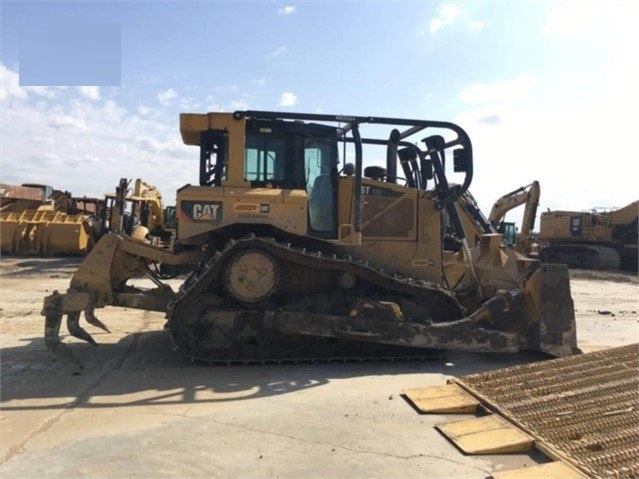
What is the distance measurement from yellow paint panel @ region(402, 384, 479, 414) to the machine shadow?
15.6 inches

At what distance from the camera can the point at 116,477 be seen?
3414 mm

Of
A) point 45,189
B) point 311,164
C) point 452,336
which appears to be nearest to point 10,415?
point 311,164

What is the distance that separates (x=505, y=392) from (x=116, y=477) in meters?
3.50

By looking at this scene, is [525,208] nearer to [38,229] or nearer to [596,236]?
[596,236]

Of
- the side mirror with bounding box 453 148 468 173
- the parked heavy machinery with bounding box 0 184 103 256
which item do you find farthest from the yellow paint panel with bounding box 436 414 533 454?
the parked heavy machinery with bounding box 0 184 103 256

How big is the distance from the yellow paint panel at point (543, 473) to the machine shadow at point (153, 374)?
2.02 m

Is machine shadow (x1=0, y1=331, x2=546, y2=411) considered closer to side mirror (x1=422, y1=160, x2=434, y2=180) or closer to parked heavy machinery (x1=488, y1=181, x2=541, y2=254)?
side mirror (x1=422, y1=160, x2=434, y2=180)

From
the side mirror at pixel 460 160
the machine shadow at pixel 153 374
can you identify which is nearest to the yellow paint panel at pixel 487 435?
the machine shadow at pixel 153 374

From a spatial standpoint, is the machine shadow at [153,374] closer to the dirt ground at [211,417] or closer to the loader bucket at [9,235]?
the dirt ground at [211,417]

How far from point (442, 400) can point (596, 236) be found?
2449 centimetres

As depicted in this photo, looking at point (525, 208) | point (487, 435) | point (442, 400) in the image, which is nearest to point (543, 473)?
point (487, 435)

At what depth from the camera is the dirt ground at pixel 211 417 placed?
3.62m

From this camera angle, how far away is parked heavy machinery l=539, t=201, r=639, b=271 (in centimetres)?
2567

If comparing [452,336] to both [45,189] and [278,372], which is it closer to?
[278,372]
